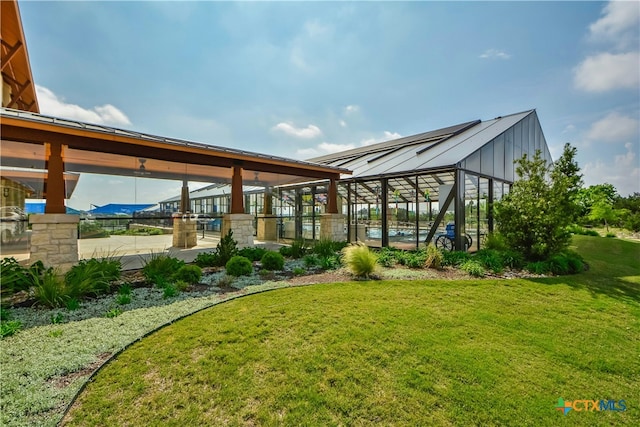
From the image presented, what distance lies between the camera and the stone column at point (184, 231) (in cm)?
1045

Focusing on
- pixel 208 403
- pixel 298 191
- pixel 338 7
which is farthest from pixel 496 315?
pixel 298 191

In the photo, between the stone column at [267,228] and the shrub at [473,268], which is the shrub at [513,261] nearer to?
the shrub at [473,268]

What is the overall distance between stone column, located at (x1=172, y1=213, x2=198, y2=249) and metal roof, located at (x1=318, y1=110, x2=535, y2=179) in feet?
24.5

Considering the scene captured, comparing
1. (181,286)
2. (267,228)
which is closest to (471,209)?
(267,228)

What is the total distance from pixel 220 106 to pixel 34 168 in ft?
21.0

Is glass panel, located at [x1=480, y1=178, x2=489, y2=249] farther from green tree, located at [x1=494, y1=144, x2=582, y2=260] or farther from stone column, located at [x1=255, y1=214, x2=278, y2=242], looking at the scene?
stone column, located at [x1=255, y1=214, x2=278, y2=242]

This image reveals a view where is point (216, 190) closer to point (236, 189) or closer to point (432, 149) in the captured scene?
point (236, 189)

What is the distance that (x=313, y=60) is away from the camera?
34.2ft

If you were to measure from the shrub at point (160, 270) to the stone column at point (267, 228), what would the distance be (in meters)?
7.95

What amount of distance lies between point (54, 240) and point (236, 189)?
4.74 metres

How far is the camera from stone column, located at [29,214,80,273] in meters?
5.96

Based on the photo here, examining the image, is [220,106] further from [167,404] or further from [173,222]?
[167,404]

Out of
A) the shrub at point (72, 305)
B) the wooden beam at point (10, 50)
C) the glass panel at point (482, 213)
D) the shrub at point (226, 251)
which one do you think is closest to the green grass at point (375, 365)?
the shrub at point (72, 305)

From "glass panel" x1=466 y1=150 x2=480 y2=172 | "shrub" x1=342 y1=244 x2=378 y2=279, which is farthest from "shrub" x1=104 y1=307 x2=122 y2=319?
"glass panel" x1=466 y1=150 x2=480 y2=172
